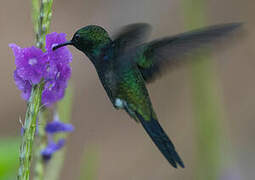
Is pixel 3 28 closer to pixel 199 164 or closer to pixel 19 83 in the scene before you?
pixel 199 164

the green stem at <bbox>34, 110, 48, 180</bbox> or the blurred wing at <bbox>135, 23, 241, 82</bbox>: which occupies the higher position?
the blurred wing at <bbox>135, 23, 241, 82</bbox>

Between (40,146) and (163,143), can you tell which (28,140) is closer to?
(40,146)

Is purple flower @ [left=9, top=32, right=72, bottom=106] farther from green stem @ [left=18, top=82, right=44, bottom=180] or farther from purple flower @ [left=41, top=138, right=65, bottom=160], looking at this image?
purple flower @ [left=41, top=138, right=65, bottom=160]

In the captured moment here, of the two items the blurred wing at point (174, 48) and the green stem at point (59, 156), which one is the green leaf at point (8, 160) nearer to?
the green stem at point (59, 156)

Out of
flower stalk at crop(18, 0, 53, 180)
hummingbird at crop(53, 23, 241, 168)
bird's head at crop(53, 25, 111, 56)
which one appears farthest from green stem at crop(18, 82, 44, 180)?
bird's head at crop(53, 25, 111, 56)

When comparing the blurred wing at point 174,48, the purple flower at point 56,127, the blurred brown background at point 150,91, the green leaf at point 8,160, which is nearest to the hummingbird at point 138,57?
the blurred wing at point 174,48

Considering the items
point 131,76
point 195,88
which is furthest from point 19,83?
point 195,88
